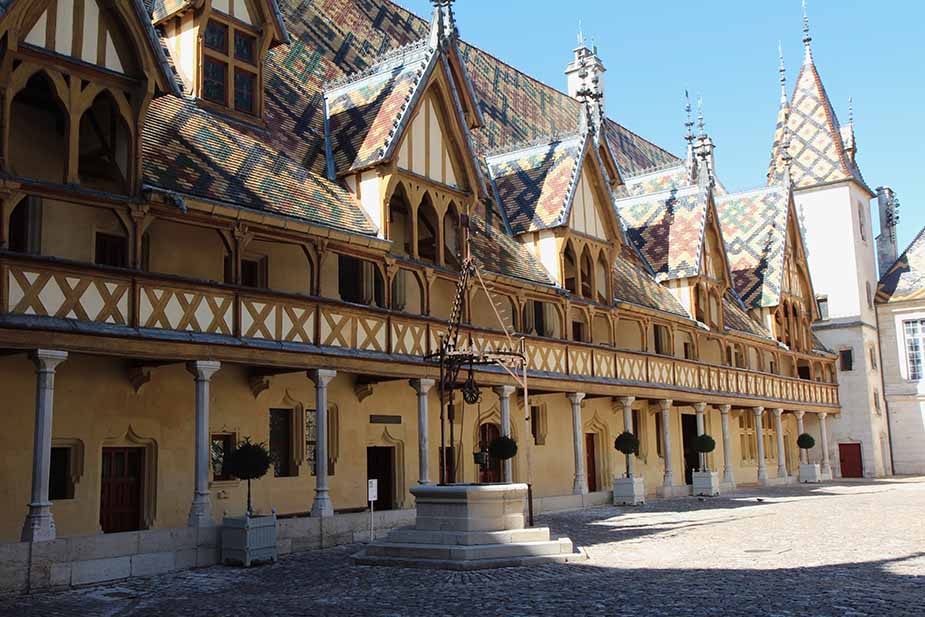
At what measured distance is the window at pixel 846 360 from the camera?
4872cm

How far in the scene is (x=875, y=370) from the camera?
4969 cm

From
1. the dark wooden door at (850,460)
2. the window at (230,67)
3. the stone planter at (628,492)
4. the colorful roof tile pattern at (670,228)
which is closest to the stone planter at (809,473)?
the dark wooden door at (850,460)

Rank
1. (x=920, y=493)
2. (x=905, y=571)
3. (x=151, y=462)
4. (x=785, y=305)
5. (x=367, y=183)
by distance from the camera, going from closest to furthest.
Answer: (x=905, y=571)
(x=151, y=462)
(x=367, y=183)
(x=920, y=493)
(x=785, y=305)

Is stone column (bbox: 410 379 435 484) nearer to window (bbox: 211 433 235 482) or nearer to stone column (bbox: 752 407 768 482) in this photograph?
window (bbox: 211 433 235 482)

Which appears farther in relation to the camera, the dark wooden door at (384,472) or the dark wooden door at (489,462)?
the dark wooden door at (489,462)

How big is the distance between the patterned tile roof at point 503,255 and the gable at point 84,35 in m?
10.4

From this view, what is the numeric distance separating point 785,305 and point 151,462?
32.5 metres

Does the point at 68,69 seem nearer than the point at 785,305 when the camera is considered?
Yes

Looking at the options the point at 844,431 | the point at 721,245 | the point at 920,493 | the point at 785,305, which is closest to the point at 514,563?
the point at 920,493

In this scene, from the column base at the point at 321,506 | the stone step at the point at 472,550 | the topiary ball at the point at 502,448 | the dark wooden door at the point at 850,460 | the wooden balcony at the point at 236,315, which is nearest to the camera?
the wooden balcony at the point at 236,315

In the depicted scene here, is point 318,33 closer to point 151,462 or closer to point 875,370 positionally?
point 151,462

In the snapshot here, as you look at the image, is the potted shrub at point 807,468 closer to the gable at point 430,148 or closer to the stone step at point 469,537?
the gable at point 430,148

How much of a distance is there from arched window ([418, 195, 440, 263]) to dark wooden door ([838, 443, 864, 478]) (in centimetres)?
3267

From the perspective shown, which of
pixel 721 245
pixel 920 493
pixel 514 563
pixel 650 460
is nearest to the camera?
pixel 514 563
